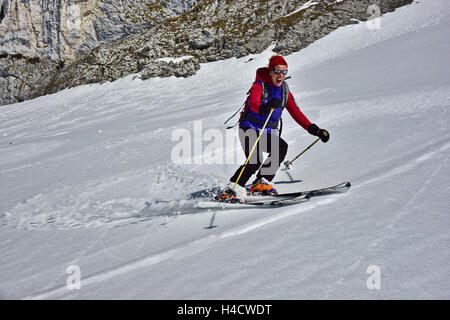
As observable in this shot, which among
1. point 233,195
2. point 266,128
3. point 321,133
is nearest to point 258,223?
point 233,195

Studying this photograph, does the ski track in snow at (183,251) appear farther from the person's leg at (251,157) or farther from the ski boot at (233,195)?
the person's leg at (251,157)

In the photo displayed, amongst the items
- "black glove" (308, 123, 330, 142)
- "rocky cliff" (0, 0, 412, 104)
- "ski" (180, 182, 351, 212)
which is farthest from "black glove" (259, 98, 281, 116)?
"rocky cliff" (0, 0, 412, 104)

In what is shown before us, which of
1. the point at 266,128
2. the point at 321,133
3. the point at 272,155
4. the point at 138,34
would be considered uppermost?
the point at 138,34

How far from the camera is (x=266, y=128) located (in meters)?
4.45

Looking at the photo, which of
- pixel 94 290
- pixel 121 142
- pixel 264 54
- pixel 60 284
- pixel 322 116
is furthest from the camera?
pixel 264 54

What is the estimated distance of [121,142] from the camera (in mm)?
9914

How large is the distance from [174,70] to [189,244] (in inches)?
1271

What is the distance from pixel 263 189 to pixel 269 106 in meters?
1.17

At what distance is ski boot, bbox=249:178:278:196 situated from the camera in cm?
424

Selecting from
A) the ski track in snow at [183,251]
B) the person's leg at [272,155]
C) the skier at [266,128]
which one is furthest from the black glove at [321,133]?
the ski track in snow at [183,251]

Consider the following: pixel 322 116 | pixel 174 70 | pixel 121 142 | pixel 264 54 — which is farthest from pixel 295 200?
pixel 174 70

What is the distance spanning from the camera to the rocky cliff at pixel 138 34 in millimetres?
30281

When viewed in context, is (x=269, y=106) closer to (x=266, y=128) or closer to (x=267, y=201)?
(x=266, y=128)
